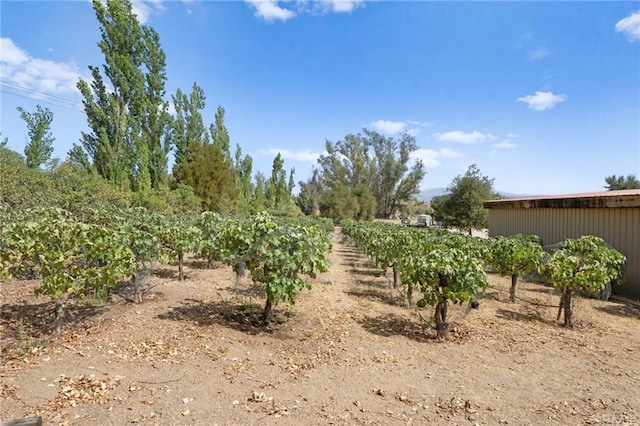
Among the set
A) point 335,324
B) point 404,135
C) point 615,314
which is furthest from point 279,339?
point 404,135

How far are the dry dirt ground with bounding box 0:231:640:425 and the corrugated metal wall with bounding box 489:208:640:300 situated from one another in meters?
2.47

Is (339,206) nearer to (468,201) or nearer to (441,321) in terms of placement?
(468,201)

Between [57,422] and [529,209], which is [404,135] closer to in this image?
[529,209]

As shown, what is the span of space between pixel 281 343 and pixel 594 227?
10539 mm

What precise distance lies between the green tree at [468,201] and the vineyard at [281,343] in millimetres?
17192

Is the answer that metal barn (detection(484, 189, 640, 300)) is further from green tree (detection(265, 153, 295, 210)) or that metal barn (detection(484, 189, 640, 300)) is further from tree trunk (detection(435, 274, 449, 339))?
green tree (detection(265, 153, 295, 210))

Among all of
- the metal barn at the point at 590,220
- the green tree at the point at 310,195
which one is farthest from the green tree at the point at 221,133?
the metal barn at the point at 590,220

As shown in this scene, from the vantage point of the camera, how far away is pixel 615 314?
7449 mm

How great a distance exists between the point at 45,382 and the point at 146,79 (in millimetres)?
26887

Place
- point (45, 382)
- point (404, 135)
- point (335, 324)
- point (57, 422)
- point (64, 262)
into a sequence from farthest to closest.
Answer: point (404, 135) < point (335, 324) < point (64, 262) < point (45, 382) < point (57, 422)

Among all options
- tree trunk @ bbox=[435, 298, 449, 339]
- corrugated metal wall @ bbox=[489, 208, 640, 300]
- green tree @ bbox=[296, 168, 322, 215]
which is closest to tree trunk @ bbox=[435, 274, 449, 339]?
tree trunk @ bbox=[435, 298, 449, 339]

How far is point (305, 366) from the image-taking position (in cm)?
435

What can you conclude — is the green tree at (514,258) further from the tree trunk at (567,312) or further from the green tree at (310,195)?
the green tree at (310,195)

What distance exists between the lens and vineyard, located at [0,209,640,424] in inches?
136
